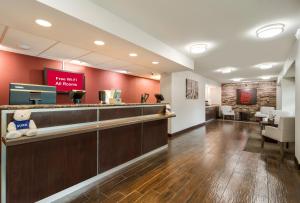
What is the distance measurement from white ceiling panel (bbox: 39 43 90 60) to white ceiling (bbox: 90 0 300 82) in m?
1.63

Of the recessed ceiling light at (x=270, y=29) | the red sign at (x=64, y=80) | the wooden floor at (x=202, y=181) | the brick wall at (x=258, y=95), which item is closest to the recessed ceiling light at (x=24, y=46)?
the red sign at (x=64, y=80)

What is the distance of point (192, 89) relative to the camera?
7.23 metres

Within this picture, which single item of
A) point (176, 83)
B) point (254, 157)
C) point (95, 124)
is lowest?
point (254, 157)

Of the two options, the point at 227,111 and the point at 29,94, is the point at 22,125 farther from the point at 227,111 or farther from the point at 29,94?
the point at 227,111

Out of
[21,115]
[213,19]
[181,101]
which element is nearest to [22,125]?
[21,115]

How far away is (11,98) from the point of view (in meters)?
1.92

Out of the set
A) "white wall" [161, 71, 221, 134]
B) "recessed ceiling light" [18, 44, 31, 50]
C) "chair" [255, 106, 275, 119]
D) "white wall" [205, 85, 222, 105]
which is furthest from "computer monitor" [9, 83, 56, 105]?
"white wall" [205, 85, 222, 105]

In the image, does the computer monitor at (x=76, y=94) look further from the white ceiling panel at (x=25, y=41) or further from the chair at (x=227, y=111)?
the chair at (x=227, y=111)

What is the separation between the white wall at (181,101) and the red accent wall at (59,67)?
1.66 m

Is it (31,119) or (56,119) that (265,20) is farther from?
(31,119)

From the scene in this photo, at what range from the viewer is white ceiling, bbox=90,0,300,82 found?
2.26m

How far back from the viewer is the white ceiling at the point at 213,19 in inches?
89.1

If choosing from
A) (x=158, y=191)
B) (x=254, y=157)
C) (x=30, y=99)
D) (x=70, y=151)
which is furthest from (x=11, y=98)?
(x=254, y=157)

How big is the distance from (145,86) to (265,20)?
18.0 feet
